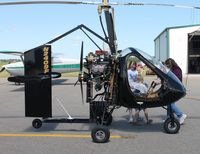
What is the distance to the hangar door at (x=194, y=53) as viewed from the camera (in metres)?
47.8

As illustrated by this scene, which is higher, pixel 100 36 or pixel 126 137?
pixel 100 36

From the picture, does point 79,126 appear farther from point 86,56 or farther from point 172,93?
point 172,93

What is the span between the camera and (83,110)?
41.7 ft

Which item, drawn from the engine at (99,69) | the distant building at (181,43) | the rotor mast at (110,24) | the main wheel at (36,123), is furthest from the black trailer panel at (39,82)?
the distant building at (181,43)

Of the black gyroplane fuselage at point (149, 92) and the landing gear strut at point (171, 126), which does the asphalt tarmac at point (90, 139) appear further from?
the black gyroplane fuselage at point (149, 92)

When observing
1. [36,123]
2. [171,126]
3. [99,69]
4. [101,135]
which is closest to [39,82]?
[36,123]

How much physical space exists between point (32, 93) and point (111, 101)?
1.68 meters

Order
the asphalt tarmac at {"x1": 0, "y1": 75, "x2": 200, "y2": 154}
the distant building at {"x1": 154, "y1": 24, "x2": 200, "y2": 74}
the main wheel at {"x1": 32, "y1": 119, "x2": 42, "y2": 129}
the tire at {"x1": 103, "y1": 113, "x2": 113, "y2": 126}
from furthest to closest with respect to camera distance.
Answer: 1. the distant building at {"x1": 154, "y1": 24, "x2": 200, "y2": 74}
2. the tire at {"x1": 103, "y1": 113, "x2": 113, "y2": 126}
3. the main wheel at {"x1": 32, "y1": 119, "x2": 42, "y2": 129}
4. the asphalt tarmac at {"x1": 0, "y1": 75, "x2": 200, "y2": 154}

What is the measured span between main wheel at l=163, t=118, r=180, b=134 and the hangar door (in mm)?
39275

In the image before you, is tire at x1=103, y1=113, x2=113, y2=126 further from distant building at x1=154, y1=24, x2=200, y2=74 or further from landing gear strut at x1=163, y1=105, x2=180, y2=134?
distant building at x1=154, y1=24, x2=200, y2=74

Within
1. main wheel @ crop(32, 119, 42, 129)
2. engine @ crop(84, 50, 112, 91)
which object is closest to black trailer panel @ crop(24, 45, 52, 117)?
main wheel @ crop(32, 119, 42, 129)

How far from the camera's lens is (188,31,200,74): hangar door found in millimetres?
47769

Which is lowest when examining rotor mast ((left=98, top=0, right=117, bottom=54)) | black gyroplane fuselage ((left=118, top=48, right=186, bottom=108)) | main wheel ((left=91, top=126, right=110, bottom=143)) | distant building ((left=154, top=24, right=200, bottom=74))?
main wheel ((left=91, top=126, right=110, bottom=143))

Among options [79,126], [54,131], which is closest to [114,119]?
[79,126]
